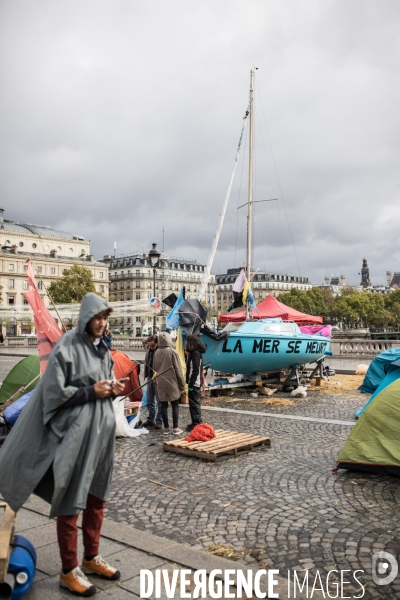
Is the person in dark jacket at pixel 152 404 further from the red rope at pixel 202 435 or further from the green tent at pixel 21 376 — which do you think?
the green tent at pixel 21 376

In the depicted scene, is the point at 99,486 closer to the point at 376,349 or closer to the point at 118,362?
the point at 118,362

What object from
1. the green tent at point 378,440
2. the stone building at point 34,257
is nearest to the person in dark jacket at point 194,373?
the green tent at point 378,440

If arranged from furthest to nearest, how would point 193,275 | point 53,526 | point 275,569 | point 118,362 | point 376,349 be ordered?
point 193,275
point 376,349
point 118,362
point 53,526
point 275,569

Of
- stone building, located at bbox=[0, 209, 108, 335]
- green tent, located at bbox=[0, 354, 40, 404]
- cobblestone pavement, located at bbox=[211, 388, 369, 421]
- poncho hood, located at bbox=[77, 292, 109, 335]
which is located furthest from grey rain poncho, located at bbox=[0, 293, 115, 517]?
stone building, located at bbox=[0, 209, 108, 335]

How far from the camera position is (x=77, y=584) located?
4.11 metres

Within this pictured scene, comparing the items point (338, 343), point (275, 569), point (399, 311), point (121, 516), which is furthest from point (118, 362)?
point (399, 311)

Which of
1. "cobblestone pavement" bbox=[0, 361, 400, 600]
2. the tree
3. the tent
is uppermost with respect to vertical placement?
the tree

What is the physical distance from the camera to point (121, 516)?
20.0ft

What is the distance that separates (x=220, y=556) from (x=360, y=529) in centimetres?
158

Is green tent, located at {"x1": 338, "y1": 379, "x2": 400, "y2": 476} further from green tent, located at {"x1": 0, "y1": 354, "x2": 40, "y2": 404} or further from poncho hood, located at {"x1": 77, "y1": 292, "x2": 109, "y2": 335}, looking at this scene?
green tent, located at {"x1": 0, "y1": 354, "x2": 40, "y2": 404}

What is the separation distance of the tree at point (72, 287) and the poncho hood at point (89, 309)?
72384 millimetres

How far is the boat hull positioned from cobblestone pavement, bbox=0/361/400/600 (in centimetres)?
662

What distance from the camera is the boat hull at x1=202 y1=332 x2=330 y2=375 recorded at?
53.7 ft

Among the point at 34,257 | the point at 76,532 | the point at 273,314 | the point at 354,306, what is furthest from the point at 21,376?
the point at 354,306
